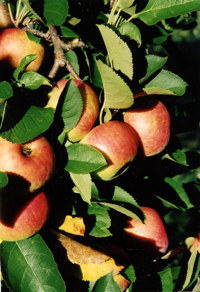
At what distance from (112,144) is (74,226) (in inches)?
7.6

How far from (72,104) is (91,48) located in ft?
0.60

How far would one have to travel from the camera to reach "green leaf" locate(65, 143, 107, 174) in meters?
0.78

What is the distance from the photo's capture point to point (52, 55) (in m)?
0.91

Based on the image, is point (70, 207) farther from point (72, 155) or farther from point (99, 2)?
point (99, 2)

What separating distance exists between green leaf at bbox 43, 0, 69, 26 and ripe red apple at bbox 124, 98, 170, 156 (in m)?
0.27

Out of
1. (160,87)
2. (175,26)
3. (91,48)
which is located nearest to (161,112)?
(160,87)

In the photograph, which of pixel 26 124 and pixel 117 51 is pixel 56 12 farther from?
pixel 26 124

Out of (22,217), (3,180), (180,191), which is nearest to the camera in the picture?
(3,180)

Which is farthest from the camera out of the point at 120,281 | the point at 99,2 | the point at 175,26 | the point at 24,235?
the point at 175,26

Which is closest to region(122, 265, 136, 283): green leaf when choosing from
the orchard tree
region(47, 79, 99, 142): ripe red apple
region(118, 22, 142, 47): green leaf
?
the orchard tree

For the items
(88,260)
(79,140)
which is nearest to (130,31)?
(79,140)

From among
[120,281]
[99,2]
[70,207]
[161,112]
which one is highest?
[99,2]

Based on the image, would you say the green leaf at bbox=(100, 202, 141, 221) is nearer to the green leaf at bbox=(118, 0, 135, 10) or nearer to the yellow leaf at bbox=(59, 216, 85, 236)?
the yellow leaf at bbox=(59, 216, 85, 236)

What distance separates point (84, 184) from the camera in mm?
795
